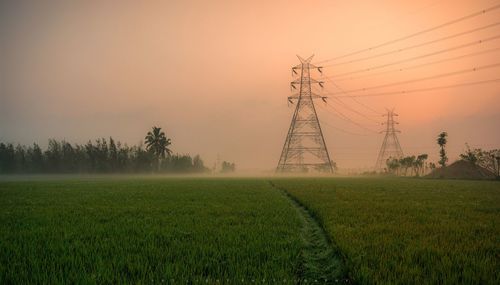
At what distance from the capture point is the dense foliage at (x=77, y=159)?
401 feet

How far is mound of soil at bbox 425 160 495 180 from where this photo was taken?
3060 inches

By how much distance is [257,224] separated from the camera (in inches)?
517

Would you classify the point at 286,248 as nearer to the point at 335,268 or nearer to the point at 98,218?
the point at 335,268

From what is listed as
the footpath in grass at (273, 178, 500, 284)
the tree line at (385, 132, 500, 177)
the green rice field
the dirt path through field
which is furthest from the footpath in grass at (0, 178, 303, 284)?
the tree line at (385, 132, 500, 177)

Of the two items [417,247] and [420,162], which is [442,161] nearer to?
[420,162]

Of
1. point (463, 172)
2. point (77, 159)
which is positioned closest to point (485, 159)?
point (463, 172)

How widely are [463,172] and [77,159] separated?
398ft

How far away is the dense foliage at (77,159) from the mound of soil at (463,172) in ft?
333

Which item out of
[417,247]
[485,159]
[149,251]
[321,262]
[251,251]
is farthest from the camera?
[485,159]

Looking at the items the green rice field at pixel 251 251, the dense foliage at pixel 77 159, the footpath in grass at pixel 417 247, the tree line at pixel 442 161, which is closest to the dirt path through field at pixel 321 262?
the green rice field at pixel 251 251

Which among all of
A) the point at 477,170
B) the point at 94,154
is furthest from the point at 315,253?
the point at 94,154

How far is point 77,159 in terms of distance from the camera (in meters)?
129

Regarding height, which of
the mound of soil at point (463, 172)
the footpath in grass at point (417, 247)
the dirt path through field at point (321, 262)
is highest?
the mound of soil at point (463, 172)

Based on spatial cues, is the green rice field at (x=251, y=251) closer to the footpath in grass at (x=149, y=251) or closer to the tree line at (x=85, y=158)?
the footpath in grass at (x=149, y=251)
